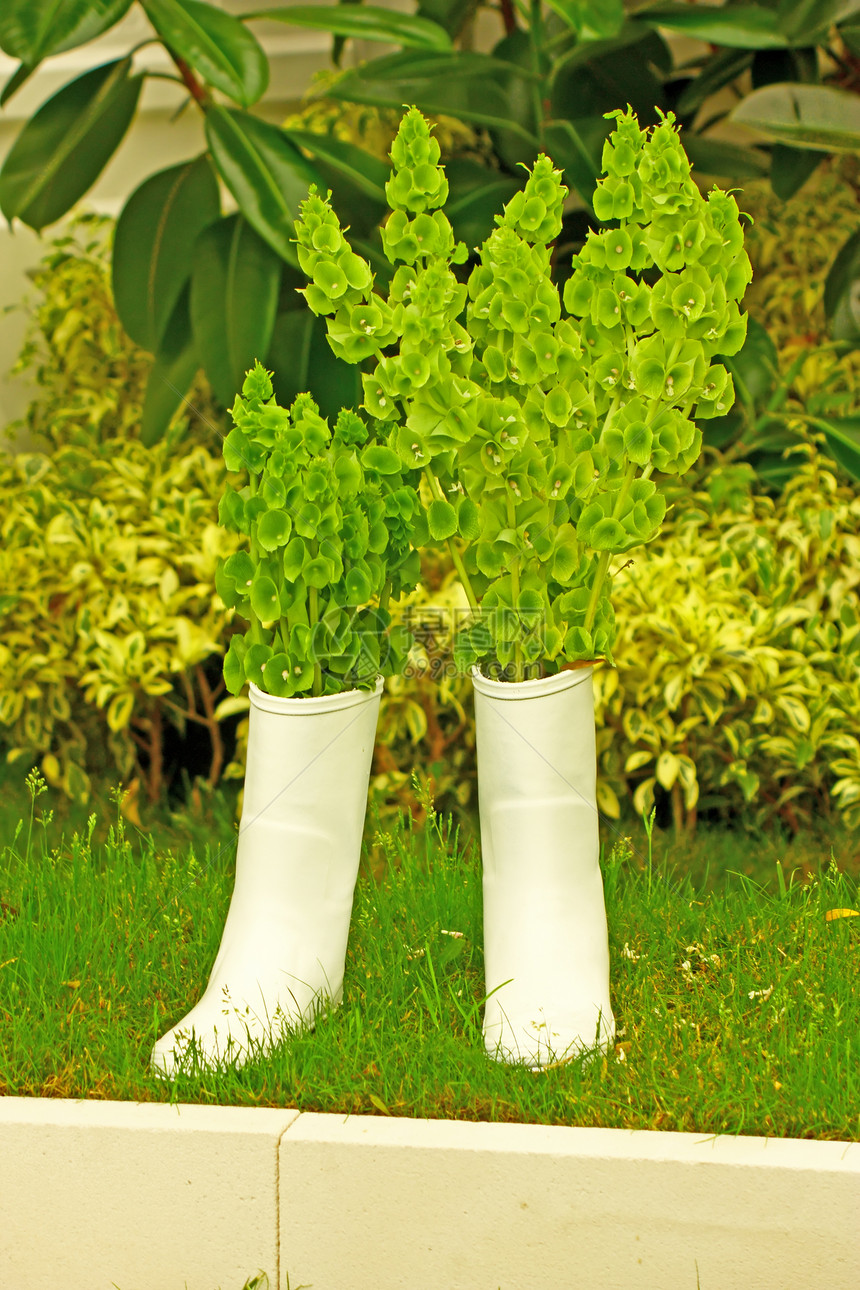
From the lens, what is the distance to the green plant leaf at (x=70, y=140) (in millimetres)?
1925

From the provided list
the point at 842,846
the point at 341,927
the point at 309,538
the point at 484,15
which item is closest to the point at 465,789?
the point at 842,846

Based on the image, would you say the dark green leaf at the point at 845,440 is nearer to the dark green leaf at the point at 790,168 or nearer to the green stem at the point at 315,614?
the dark green leaf at the point at 790,168

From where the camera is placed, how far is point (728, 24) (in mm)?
1912

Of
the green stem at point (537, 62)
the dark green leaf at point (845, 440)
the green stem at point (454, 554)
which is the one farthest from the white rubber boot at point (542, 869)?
the green stem at point (537, 62)

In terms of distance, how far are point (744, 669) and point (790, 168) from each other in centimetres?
102

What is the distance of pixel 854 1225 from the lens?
3.02 feet

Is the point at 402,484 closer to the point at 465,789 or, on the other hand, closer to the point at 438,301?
the point at 438,301

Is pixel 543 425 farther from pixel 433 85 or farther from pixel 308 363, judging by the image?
pixel 433 85

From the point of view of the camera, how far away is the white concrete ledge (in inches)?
36.7

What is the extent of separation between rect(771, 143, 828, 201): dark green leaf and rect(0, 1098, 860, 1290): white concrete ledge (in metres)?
1.81

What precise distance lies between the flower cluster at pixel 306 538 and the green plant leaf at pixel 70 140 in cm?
110

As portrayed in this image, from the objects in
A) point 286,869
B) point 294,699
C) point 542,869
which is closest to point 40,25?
point 294,699

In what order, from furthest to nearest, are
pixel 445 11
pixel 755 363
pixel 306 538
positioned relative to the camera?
pixel 445 11, pixel 755 363, pixel 306 538

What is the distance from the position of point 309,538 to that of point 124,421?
1630 millimetres
